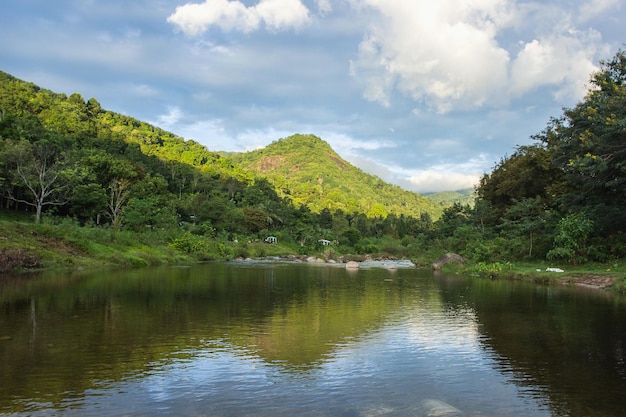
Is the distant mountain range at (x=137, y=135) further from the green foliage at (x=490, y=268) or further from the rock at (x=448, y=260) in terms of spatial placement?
the green foliage at (x=490, y=268)

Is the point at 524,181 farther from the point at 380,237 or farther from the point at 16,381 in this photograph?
the point at 380,237

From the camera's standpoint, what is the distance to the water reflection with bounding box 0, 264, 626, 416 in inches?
274

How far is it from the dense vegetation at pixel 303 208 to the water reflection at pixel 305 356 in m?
11.3

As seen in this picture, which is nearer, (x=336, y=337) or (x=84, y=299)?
(x=336, y=337)

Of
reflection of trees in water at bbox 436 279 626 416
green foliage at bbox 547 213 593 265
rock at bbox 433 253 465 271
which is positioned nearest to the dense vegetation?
green foliage at bbox 547 213 593 265

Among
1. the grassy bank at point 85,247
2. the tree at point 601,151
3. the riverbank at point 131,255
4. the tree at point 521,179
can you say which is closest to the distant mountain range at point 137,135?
the grassy bank at point 85,247

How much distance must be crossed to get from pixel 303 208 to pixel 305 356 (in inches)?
3536

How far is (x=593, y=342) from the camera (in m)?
11.0

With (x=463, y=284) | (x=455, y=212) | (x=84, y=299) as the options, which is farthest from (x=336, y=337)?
(x=455, y=212)

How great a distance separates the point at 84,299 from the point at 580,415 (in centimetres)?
1642

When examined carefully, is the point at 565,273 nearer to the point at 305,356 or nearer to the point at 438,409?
the point at 305,356

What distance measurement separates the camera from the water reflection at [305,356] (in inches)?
274

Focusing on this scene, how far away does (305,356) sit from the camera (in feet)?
32.1

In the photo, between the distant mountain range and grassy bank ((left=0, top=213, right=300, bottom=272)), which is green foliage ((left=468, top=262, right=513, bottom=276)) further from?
the distant mountain range
